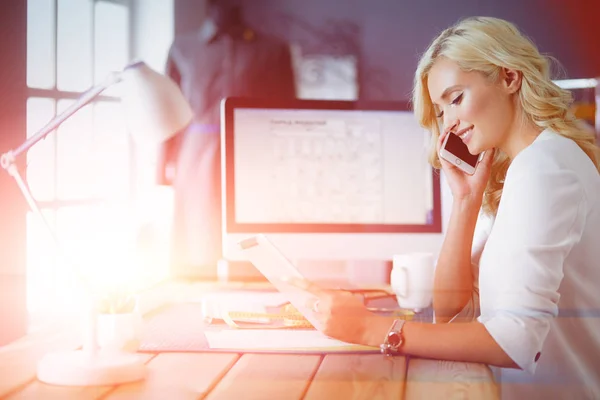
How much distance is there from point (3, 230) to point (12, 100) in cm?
22

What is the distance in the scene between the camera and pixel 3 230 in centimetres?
111

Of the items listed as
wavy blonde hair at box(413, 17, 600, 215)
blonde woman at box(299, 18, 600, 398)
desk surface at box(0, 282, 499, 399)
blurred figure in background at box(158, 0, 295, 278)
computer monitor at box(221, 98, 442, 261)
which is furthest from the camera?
blurred figure in background at box(158, 0, 295, 278)

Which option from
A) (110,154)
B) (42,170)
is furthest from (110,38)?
(42,170)

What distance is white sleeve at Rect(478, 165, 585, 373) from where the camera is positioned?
2.77ft

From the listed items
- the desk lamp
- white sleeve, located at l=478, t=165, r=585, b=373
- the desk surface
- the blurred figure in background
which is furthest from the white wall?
white sleeve, located at l=478, t=165, r=585, b=373

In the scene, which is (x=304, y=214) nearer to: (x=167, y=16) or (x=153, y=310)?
(x=153, y=310)

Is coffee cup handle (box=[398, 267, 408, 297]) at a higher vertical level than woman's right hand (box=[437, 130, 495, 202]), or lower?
lower

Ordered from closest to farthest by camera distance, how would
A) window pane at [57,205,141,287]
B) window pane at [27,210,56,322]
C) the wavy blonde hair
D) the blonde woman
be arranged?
1. the blonde woman
2. the wavy blonde hair
3. window pane at [27,210,56,322]
4. window pane at [57,205,141,287]

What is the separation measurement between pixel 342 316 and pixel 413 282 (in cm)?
36

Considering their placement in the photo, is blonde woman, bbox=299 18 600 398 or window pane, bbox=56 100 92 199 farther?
window pane, bbox=56 100 92 199

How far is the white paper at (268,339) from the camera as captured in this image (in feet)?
3.06

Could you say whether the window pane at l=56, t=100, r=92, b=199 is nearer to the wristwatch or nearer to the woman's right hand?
the woman's right hand

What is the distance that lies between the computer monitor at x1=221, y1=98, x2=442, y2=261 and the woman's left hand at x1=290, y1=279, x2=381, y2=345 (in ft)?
1.72

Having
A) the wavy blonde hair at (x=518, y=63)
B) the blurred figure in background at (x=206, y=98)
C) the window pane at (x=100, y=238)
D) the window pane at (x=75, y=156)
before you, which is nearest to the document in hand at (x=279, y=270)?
the wavy blonde hair at (x=518, y=63)
